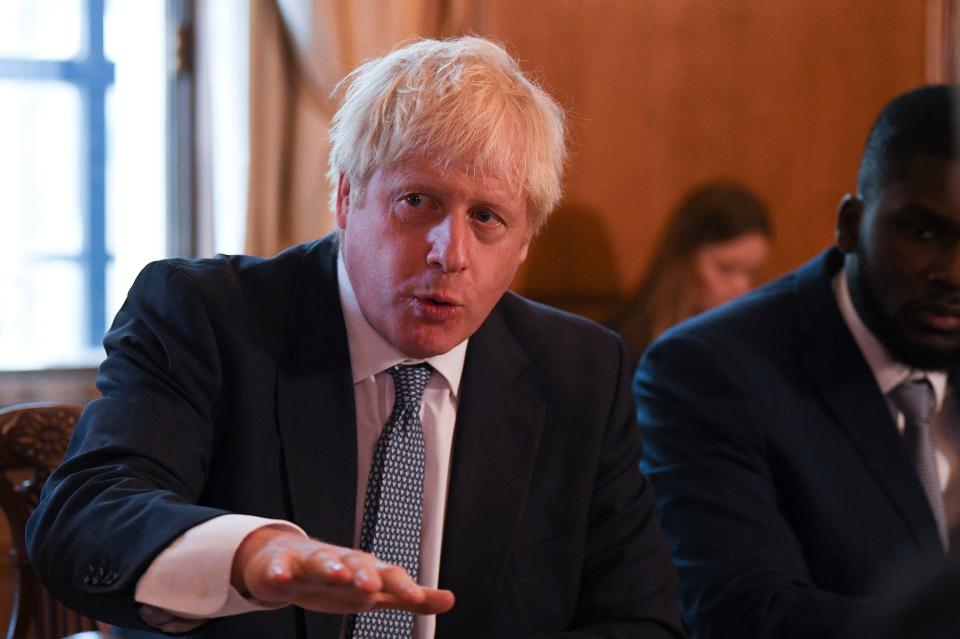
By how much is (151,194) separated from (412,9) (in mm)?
1081

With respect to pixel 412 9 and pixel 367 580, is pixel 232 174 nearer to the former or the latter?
pixel 412 9

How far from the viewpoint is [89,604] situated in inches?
53.2

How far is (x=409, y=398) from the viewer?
173 centimetres

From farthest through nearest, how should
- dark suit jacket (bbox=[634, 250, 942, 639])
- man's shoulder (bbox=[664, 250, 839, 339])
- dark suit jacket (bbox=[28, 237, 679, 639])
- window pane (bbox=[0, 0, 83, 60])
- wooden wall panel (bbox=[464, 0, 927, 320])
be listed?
1. wooden wall panel (bbox=[464, 0, 927, 320])
2. window pane (bbox=[0, 0, 83, 60])
3. man's shoulder (bbox=[664, 250, 839, 339])
4. dark suit jacket (bbox=[634, 250, 942, 639])
5. dark suit jacket (bbox=[28, 237, 679, 639])

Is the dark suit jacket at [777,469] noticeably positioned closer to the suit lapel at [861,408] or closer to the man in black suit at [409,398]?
the suit lapel at [861,408]

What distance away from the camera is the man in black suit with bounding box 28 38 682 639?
1635 millimetres

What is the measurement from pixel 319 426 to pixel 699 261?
9.95 ft

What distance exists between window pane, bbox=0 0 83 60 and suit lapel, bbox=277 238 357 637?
91.1 inches

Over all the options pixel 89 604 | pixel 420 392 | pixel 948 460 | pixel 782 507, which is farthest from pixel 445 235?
pixel 948 460

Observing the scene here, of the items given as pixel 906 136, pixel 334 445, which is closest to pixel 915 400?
pixel 906 136

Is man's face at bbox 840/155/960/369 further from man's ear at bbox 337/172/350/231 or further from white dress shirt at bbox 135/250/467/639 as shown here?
man's ear at bbox 337/172/350/231

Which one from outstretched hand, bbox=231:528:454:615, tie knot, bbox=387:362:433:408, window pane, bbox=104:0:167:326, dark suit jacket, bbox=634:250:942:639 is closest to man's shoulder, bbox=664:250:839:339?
dark suit jacket, bbox=634:250:942:639

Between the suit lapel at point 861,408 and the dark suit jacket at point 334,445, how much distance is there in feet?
1.56

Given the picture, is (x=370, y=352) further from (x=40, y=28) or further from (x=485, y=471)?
(x=40, y=28)
